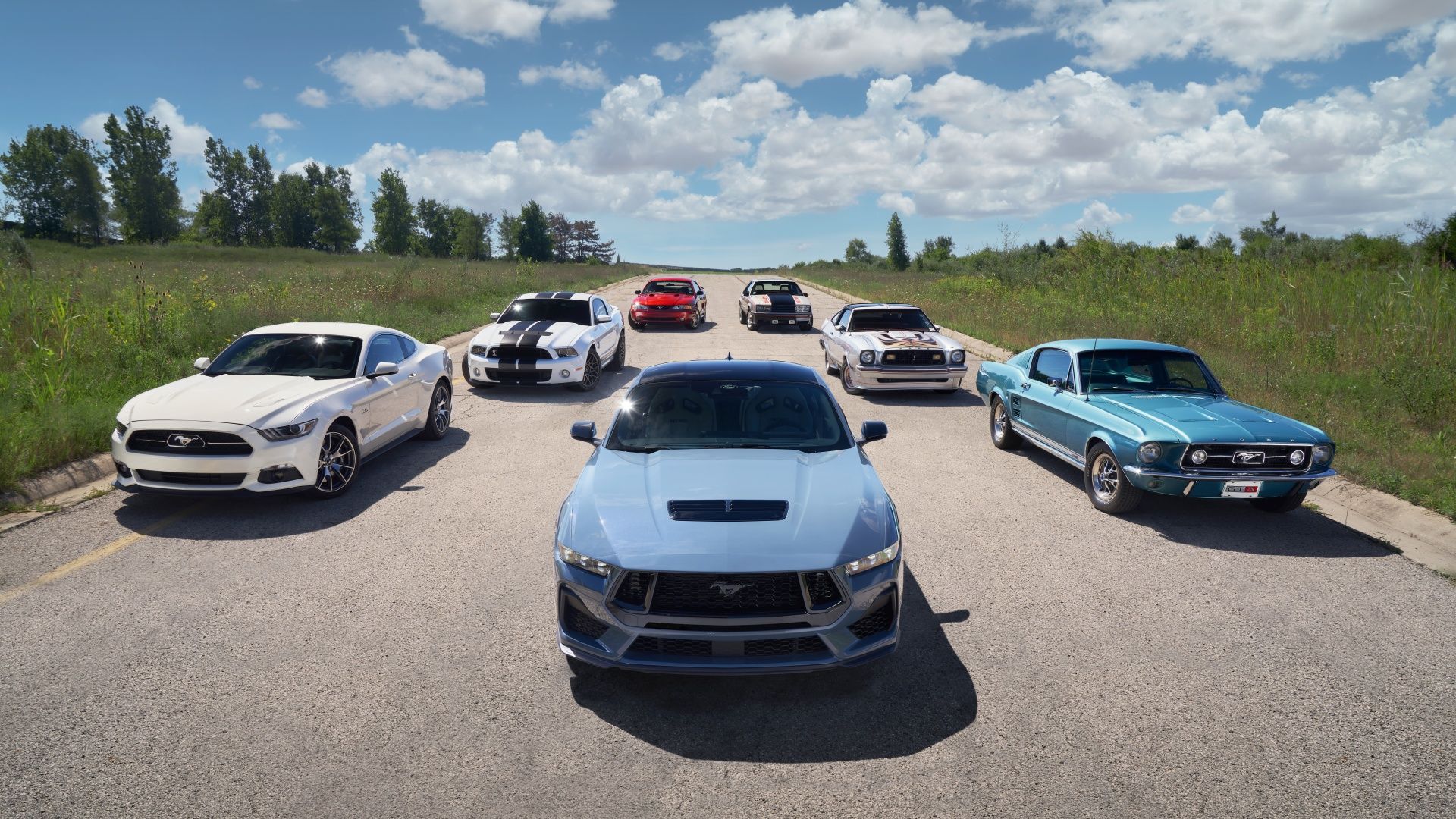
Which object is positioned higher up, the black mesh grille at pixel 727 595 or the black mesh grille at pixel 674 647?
the black mesh grille at pixel 727 595

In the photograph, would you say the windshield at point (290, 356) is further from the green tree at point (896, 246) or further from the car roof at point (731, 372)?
the green tree at point (896, 246)

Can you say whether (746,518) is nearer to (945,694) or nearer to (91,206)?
(945,694)

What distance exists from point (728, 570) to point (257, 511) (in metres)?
5.22

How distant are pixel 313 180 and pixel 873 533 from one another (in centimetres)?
14910

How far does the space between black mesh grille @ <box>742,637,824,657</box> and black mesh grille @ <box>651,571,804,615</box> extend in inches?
5.1

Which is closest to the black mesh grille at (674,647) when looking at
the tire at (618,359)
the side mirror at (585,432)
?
the side mirror at (585,432)

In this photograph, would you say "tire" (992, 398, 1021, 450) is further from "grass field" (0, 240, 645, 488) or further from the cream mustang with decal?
"grass field" (0, 240, 645, 488)

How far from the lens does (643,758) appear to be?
3332mm

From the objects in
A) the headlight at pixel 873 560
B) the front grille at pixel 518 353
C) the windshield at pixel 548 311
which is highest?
the windshield at pixel 548 311

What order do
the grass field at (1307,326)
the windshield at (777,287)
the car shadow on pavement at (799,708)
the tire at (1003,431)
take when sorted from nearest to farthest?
the car shadow on pavement at (799,708), the grass field at (1307,326), the tire at (1003,431), the windshield at (777,287)

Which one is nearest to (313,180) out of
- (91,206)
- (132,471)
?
(91,206)

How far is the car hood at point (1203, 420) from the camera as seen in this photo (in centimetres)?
628

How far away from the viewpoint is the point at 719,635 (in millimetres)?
3504

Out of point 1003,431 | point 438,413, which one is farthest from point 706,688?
point 438,413
